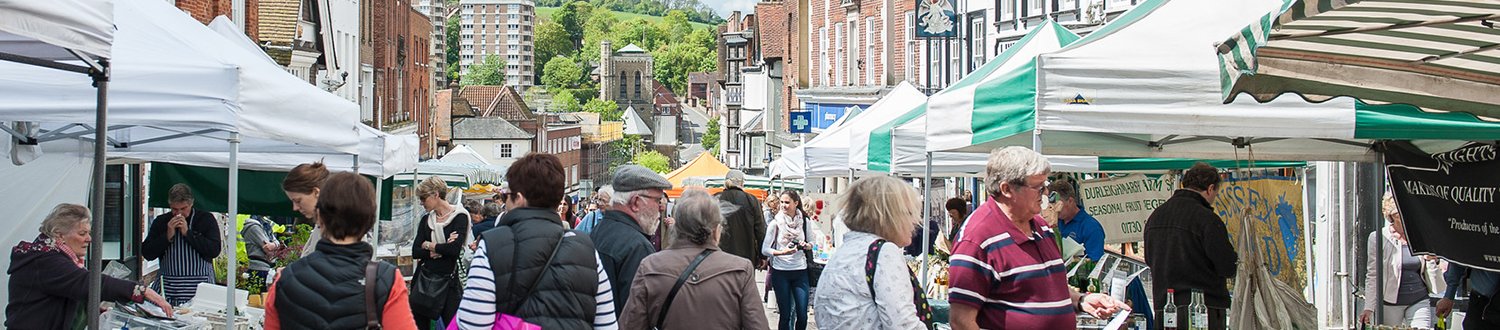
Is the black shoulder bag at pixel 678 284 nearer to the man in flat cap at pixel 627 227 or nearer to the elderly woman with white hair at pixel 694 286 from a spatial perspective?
the elderly woman with white hair at pixel 694 286

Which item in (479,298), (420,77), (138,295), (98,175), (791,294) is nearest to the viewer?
(98,175)

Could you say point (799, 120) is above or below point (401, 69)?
below

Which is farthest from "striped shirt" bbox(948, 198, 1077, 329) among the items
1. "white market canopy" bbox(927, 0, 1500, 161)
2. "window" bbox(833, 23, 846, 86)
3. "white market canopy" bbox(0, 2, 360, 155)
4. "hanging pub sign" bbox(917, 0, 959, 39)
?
"window" bbox(833, 23, 846, 86)

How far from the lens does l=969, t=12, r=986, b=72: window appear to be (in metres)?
30.4

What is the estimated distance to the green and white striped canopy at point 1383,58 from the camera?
4922 mm

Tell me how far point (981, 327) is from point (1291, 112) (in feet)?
5.65

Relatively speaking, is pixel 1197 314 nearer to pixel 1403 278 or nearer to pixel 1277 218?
pixel 1277 218

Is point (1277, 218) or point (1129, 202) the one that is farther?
point (1129, 202)

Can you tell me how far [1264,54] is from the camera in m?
5.28

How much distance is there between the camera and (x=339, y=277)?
199 inches

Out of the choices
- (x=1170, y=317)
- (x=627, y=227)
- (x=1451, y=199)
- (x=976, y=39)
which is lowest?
(x=1170, y=317)

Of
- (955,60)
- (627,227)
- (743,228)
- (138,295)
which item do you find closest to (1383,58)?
(627,227)

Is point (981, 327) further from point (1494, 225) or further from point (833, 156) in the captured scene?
point (833, 156)

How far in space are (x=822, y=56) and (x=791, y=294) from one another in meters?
34.2
